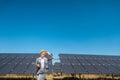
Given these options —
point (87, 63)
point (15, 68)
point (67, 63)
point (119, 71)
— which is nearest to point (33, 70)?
point (15, 68)

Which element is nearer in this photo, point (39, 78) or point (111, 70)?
point (39, 78)

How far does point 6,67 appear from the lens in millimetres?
18328

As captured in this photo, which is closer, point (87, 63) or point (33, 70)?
point (33, 70)

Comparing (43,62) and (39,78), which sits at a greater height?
(43,62)

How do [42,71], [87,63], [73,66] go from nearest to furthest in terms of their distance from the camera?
1. [42,71]
2. [73,66]
3. [87,63]

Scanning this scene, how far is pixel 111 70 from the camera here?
1931cm

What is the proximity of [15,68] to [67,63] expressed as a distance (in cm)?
531

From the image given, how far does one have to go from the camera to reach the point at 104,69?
19.3 metres

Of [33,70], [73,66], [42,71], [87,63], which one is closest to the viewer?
[42,71]

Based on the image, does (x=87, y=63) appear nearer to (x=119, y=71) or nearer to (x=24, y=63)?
(x=119, y=71)

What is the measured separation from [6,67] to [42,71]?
8.32 meters

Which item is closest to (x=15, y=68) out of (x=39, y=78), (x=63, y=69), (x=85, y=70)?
(x=63, y=69)

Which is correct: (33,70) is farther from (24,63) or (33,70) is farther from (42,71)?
(42,71)

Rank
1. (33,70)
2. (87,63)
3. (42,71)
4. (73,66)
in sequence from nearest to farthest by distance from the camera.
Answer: (42,71) → (33,70) → (73,66) → (87,63)
